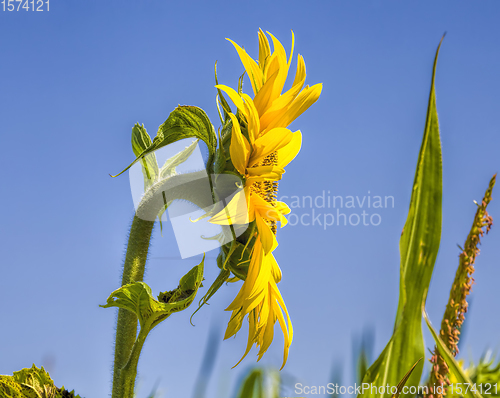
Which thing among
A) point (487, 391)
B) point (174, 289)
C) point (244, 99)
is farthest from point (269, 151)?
point (487, 391)

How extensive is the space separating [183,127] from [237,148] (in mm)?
64

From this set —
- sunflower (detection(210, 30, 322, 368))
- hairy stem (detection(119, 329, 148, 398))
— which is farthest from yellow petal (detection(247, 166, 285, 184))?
hairy stem (detection(119, 329, 148, 398))

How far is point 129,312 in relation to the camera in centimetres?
53

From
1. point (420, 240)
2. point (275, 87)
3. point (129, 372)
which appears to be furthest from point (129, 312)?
point (420, 240)

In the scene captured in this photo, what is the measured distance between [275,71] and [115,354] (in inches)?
16.1

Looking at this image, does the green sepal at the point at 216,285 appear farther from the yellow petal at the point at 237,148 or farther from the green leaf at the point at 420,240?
the green leaf at the point at 420,240

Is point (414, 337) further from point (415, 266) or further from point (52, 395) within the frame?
point (52, 395)

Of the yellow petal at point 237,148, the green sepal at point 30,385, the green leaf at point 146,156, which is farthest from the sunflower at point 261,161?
the green sepal at point 30,385

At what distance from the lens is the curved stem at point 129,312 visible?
52 cm

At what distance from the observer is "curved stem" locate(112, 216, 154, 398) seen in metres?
0.52

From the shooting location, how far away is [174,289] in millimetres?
529

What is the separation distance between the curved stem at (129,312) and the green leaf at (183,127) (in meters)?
0.10

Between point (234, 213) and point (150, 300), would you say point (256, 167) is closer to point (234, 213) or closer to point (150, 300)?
point (234, 213)

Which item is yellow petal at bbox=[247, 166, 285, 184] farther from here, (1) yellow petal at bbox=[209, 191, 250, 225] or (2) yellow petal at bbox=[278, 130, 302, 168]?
(2) yellow petal at bbox=[278, 130, 302, 168]
